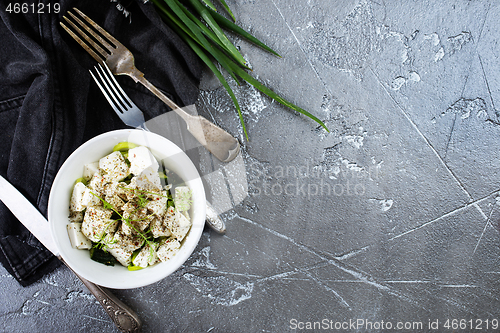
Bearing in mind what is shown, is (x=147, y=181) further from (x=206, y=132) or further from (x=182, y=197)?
(x=206, y=132)

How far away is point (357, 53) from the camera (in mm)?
937

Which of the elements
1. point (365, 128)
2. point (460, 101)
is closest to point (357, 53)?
point (365, 128)

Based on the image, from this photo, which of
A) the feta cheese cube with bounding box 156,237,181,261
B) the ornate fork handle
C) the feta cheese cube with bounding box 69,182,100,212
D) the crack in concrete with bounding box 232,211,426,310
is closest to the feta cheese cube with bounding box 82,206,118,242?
the feta cheese cube with bounding box 69,182,100,212

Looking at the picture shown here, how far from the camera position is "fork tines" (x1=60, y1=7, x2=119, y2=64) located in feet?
2.65

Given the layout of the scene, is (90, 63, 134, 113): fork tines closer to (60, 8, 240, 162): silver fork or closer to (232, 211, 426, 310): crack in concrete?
(60, 8, 240, 162): silver fork

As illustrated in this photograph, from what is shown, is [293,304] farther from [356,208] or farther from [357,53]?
[357,53]

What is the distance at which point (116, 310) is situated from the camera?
2.89 ft

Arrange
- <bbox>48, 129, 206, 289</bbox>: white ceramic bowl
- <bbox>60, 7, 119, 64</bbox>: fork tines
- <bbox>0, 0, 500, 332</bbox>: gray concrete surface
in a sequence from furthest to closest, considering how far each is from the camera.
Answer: <bbox>0, 0, 500, 332</bbox>: gray concrete surface, <bbox>60, 7, 119, 64</bbox>: fork tines, <bbox>48, 129, 206, 289</bbox>: white ceramic bowl

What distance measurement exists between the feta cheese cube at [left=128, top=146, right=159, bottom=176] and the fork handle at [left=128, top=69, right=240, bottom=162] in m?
0.16

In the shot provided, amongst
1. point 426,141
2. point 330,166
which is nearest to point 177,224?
point 330,166

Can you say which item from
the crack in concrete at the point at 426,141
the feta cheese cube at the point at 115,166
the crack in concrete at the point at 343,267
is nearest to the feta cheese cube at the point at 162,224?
the feta cheese cube at the point at 115,166

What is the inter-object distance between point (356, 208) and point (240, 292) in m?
0.42

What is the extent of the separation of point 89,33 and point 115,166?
0.37 metres

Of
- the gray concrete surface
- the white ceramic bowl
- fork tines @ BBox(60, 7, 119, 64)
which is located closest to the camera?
the white ceramic bowl
